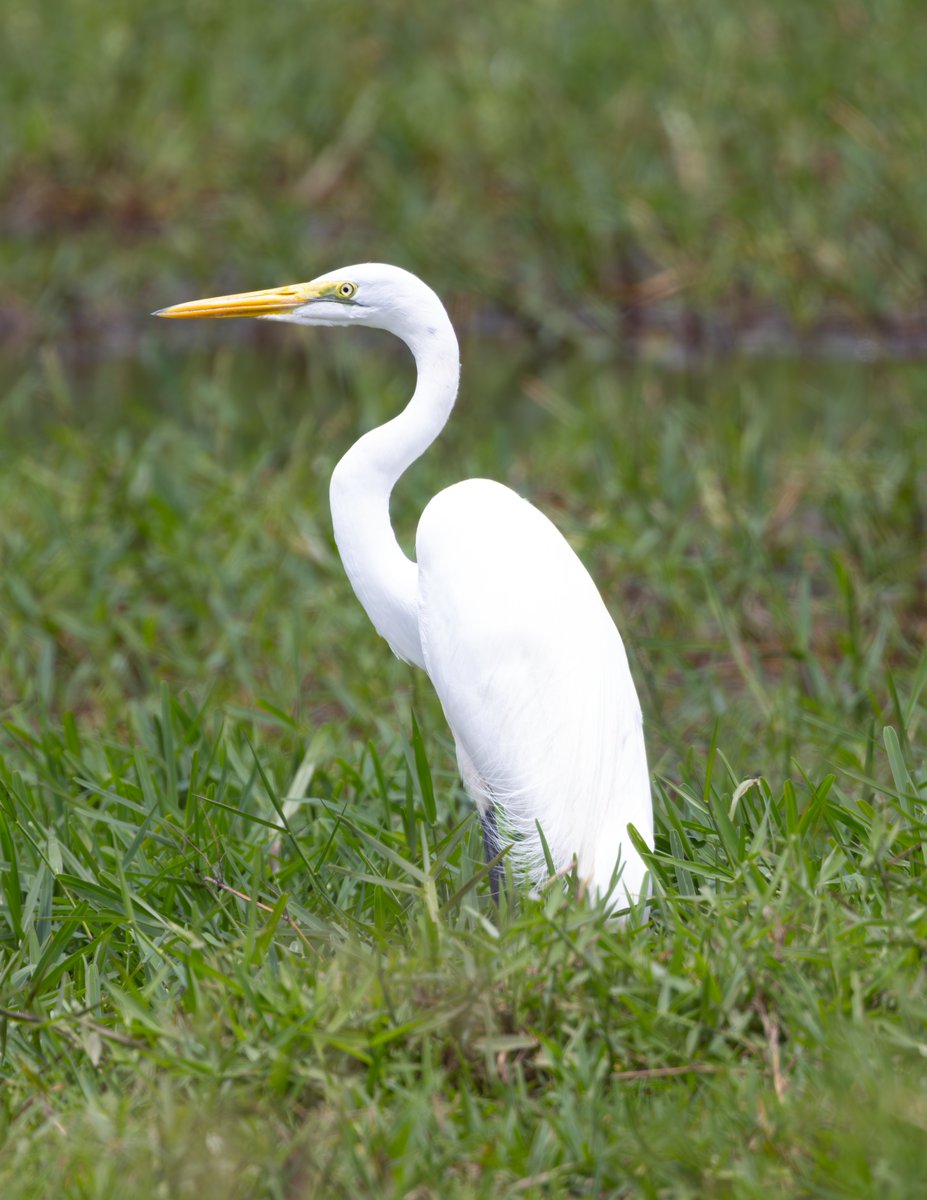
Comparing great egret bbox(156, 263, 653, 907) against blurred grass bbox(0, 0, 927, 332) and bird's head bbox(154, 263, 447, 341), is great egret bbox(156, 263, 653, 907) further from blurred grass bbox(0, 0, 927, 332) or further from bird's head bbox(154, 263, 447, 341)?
blurred grass bbox(0, 0, 927, 332)

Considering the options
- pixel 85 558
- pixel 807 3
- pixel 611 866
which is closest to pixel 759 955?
pixel 611 866

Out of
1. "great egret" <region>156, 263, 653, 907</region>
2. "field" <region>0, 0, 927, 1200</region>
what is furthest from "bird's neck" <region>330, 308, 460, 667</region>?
"field" <region>0, 0, 927, 1200</region>

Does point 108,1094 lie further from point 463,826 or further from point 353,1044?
point 463,826

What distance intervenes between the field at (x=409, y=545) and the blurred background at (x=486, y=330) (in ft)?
0.08

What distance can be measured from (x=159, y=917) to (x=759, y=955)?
34.4 inches

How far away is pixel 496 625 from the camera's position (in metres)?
2.53

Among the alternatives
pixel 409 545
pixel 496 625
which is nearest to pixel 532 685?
pixel 496 625

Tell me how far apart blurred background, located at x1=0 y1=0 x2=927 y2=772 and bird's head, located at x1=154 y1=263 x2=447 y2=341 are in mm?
972

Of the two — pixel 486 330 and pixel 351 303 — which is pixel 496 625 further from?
pixel 486 330

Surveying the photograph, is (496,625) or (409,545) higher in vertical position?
(496,625)

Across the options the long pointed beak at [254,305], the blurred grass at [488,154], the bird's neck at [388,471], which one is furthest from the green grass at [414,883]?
the blurred grass at [488,154]

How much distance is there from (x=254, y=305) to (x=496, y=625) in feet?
2.17

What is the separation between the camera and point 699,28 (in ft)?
28.1

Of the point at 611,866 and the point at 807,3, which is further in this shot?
the point at 807,3
